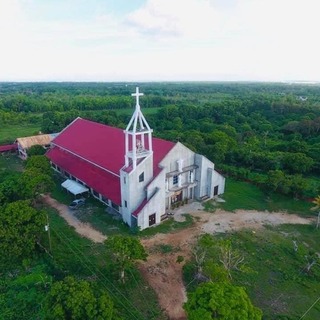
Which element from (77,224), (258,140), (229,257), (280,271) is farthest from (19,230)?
(258,140)

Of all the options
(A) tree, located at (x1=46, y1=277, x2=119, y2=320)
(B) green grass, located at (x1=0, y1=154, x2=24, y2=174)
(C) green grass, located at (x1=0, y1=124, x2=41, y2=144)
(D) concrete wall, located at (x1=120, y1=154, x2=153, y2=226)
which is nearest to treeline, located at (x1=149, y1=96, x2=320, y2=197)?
(D) concrete wall, located at (x1=120, y1=154, x2=153, y2=226)

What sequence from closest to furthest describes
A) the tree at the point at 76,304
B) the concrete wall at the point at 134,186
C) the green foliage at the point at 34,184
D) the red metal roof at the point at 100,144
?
the tree at the point at 76,304 → the concrete wall at the point at 134,186 → the green foliage at the point at 34,184 → the red metal roof at the point at 100,144

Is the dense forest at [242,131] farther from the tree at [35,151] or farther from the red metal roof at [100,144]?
the tree at [35,151]

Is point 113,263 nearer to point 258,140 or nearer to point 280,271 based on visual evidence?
point 280,271

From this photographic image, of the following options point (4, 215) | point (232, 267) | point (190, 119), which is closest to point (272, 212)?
point (232, 267)

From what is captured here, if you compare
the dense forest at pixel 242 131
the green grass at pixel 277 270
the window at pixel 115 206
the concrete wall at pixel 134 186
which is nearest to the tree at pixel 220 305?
the green grass at pixel 277 270
